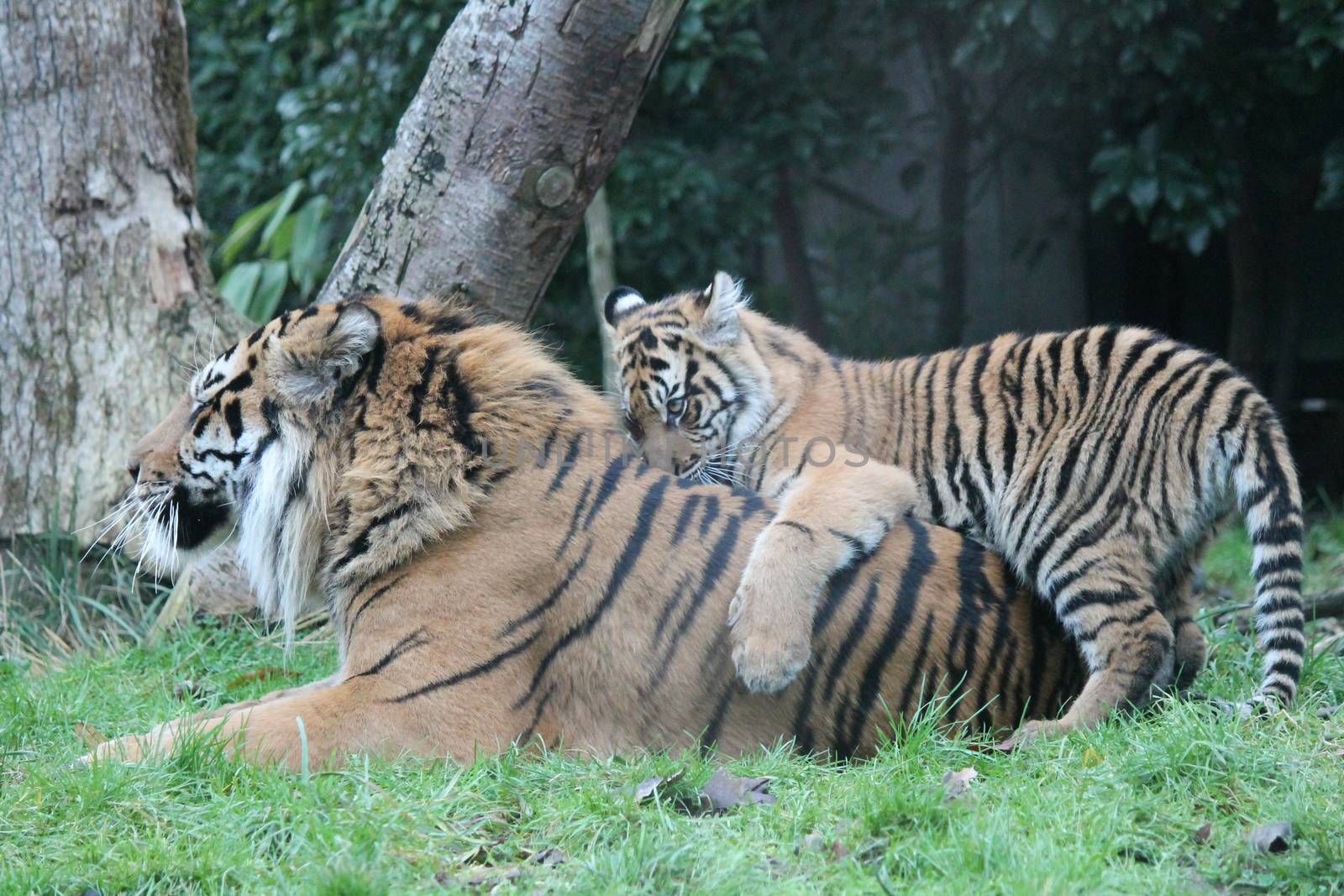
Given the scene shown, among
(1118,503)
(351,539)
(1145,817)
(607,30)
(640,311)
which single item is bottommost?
(1145,817)

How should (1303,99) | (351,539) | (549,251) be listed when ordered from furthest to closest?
(1303,99) < (549,251) < (351,539)

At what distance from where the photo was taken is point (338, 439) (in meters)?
3.52

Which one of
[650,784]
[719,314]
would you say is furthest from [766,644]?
[719,314]

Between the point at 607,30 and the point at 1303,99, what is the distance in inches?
194

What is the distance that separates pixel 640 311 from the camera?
4.99 metres

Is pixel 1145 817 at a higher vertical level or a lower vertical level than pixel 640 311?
lower

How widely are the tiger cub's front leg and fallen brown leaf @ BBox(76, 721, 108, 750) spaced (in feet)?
5.94

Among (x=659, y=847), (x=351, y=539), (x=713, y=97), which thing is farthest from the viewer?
(x=713, y=97)

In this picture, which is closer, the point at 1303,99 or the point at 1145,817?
the point at 1145,817

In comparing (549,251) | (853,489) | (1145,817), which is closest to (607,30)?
(549,251)

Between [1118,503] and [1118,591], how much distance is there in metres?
0.30

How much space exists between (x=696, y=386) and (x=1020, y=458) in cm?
121

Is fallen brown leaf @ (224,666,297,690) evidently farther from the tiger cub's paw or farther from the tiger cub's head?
the tiger cub's paw

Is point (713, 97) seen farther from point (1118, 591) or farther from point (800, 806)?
point (800, 806)
